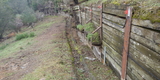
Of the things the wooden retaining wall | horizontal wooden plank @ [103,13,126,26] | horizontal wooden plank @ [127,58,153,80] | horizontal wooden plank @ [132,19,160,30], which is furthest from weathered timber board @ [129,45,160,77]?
horizontal wooden plank @ [103,13,126,26]

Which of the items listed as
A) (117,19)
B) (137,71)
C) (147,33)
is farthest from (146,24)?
(117,19)

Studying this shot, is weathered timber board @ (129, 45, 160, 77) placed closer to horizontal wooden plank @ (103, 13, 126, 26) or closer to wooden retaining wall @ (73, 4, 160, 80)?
wooden retaining wall @ (73, 4, 160, 80)

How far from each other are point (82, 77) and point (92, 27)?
355cm

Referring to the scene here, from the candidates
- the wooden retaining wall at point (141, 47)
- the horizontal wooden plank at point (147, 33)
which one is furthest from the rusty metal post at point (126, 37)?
the horizontal wooden plank at point (147, 33)

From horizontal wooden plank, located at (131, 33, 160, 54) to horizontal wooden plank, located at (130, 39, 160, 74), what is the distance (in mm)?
87

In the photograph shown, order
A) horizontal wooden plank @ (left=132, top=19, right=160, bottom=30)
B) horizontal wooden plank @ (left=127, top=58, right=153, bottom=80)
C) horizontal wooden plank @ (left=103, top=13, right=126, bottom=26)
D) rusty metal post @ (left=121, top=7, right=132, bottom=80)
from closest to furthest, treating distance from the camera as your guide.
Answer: horizontal wooden plank @ (left=132, top=19, right=160, bottom=30)
horizontal wooden plank @ (left=127, top=58, right=153, bottom=80)
rusty metal post @ (left=121, top=7, right=132, bottom=80)
horizontal wooden plank @ (left=103, top=13, right=126, bottom=26)

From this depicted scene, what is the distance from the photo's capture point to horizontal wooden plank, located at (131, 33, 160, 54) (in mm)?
2490

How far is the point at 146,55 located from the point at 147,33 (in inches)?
21.5

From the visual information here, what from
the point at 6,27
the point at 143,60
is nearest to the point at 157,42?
the point at 143,60

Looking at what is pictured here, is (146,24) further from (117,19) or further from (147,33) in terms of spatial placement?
(117,19)

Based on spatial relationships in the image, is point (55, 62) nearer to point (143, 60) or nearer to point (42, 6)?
point (143, 60)

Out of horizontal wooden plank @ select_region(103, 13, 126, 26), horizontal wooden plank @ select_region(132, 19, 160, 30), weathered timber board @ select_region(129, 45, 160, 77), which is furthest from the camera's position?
horizontal wooden plank @ select_region(103, 13, 126, 26)

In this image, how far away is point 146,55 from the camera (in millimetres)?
2865

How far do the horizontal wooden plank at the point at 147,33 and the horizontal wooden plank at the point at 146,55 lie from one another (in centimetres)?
29
